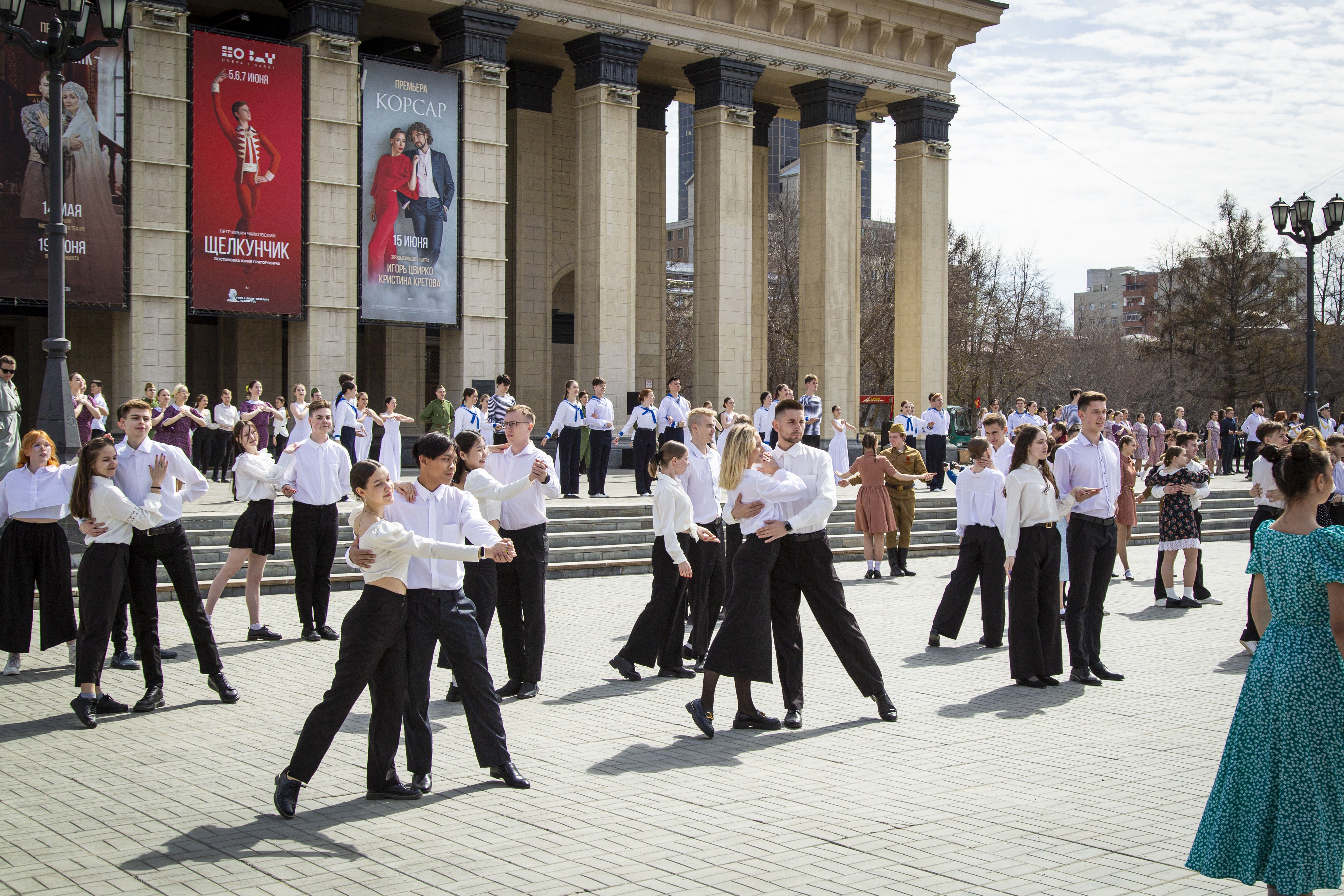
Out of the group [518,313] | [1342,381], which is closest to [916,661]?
[518,313]

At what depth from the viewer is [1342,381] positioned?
194 ft

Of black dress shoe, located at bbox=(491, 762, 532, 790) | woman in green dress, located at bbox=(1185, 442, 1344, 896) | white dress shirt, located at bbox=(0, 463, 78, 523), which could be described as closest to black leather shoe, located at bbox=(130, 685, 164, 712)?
white dress shirt, located at bbox=(0, 463, 78, 523)

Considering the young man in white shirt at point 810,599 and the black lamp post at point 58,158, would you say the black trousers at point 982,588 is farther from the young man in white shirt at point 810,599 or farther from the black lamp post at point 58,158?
the black lamp post at point 58,158

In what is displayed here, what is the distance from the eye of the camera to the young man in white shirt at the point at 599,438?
20.7m

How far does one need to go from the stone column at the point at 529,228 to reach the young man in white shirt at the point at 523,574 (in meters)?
25.1

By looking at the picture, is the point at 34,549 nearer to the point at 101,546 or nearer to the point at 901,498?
the point at 101,546

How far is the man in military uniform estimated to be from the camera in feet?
54.3

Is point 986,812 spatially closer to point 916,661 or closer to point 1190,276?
point 916,661

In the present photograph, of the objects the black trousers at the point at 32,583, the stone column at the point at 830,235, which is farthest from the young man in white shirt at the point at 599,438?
the stone column at the point at 830,235

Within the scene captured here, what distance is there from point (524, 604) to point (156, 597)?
2471 mm

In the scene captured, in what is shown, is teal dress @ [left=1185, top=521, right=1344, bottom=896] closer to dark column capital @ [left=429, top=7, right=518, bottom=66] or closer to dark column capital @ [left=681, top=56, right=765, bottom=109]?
dark column capital @ [left=429, top=7, right=518, bottom=66]

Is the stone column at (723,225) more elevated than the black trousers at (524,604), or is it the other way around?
the stone column at (723,225)

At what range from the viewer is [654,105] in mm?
36062

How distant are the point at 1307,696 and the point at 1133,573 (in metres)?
13.4
